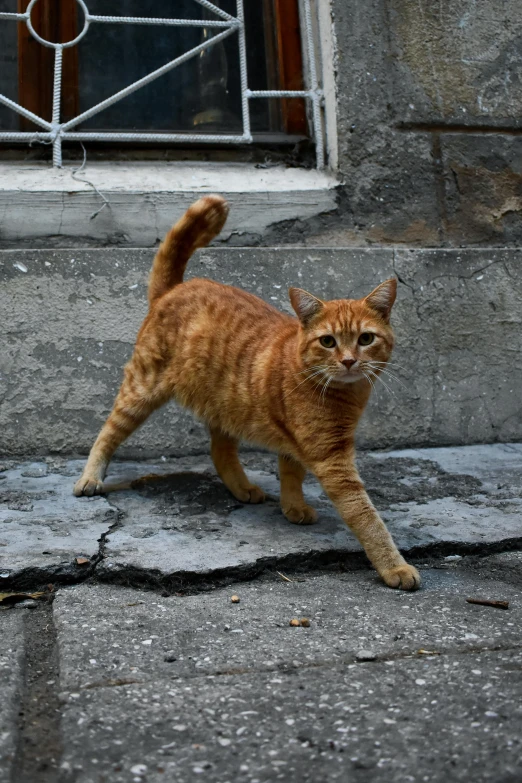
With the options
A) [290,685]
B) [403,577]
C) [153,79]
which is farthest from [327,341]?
[153,79]

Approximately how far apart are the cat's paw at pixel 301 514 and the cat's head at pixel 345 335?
0.47m

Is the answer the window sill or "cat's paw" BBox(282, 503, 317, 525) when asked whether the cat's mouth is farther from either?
the window sill

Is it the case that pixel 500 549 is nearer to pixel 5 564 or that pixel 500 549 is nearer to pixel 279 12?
pixel 5 564

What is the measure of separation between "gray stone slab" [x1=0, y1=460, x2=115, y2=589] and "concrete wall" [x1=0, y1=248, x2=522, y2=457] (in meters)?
0.30

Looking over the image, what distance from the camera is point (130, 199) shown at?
3.50 meters

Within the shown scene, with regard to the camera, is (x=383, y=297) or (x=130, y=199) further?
(x=130, y=199)

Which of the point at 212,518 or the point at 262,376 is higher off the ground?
the point at 262,376

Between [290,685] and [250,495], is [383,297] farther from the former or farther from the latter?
[290,685]

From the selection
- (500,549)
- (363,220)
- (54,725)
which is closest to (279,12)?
(363,220)

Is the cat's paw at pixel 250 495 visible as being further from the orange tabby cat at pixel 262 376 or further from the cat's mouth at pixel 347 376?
the cat's mouth at pixel 347 376

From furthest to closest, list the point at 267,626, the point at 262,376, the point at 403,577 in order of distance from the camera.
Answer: the point at 262,376 → the point at 403,577 → the point at 267,626

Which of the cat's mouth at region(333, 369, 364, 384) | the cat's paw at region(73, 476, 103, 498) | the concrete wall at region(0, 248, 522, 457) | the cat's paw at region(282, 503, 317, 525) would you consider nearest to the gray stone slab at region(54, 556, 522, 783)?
the cat's paw at region(282, 503, 317, 525)

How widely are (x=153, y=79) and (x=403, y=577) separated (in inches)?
108

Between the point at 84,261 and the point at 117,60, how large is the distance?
1141 millimetres
